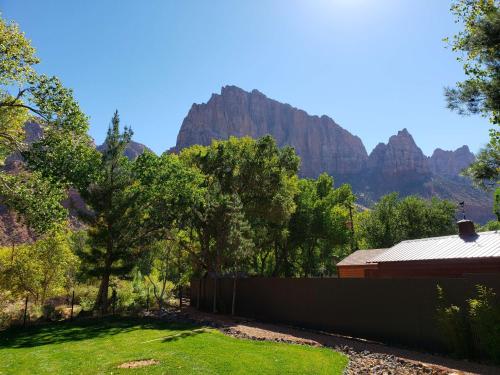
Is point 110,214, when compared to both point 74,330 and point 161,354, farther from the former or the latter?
point 161,354

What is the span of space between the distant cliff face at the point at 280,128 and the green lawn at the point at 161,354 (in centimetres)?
14350

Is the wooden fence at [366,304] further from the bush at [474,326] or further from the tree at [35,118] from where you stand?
the tree at [35,118]

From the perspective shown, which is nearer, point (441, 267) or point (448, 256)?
point (448, 256)

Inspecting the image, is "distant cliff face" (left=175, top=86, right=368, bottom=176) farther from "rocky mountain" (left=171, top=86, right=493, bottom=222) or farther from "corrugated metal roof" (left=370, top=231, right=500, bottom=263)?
"corrugated metal roof" (left=370, top=231, right=500, bottom=263)

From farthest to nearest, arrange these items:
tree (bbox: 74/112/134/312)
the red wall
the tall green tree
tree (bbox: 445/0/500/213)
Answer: the tall green tree < tree (bbox: 74/112/134/312) < the red wall < tree (bbox: 445/0/500/213)

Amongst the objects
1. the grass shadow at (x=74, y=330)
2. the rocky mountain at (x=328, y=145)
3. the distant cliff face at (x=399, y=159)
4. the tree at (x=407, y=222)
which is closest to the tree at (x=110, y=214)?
the grass shadow at (x=74, y=330)

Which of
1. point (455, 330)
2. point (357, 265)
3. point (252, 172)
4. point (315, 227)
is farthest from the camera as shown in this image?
point (315, 227)

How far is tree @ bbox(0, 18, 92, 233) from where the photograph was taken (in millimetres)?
11516

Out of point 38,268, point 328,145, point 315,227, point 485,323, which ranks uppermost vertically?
point 328,145

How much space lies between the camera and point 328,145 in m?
178

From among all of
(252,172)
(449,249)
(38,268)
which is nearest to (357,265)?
(449,249)

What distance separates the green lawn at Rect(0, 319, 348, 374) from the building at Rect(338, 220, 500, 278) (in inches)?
362

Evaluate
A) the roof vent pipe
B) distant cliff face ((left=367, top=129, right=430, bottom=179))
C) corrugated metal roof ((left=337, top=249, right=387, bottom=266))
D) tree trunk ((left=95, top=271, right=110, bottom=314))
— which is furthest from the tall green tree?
distant cliff face ((left=367, top=129, right=430, bottom=179))

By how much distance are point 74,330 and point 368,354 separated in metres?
13.7
